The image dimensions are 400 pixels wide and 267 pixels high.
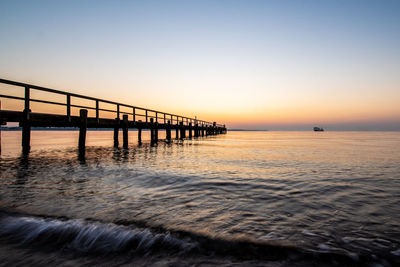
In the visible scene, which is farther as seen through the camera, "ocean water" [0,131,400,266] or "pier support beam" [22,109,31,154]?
"pier support beam" [22,109,31,154]

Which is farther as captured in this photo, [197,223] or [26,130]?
[26,130]

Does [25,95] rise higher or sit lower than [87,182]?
higher

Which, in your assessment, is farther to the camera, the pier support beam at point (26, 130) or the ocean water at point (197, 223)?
the pier support beam at point (26, 130)

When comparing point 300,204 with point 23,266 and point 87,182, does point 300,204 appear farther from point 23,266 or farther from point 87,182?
point 87,182

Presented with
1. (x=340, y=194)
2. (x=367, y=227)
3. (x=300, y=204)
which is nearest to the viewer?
(x=367, y=227)

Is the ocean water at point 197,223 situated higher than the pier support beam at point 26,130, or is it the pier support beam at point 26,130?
the pier support beam at point 26,130

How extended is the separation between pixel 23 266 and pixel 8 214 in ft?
5.26

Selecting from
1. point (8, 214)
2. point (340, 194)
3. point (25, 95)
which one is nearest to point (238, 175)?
point (340, 194)

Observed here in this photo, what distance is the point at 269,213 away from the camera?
3.33 m

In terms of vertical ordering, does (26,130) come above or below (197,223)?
above

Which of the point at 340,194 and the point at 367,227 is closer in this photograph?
the point at 367,227

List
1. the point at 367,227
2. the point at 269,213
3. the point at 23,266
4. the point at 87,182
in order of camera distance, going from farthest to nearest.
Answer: the point at 87,182 < the point at 269,213 < the point at 367,227 < the point at 23,266

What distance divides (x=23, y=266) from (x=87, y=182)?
11.3 feet

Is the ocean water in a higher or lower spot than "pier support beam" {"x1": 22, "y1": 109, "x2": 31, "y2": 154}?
lower
